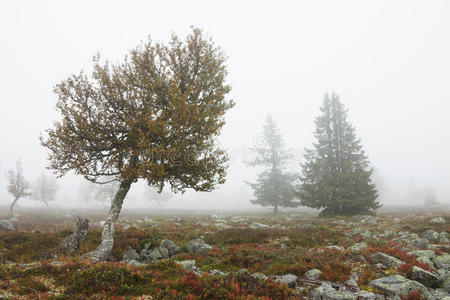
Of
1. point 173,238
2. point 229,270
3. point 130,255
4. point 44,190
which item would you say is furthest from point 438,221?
point 44,190

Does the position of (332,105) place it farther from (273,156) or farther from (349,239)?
(349,239)

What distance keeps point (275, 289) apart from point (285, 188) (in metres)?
30.4

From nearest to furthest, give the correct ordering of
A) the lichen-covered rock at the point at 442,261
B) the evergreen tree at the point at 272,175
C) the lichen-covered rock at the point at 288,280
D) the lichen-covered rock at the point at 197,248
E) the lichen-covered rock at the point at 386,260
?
the lichen-covered rock at the point at 288,280 → the lichen-covered rock at the point at 442,261 → the lichen-covered rock at the point at 386,260 → the lichen-covered rock at the point at 197,248 → the evergreen tree at the point at 272,175

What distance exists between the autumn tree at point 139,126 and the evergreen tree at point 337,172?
18.0 m

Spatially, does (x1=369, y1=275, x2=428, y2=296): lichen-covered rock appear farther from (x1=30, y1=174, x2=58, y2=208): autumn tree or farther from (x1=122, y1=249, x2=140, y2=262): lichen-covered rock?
(x1=30, y1=174, x2=58, y2=208): autumn tree

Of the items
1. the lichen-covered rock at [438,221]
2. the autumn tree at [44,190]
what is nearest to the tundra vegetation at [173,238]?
the lichen-covered rock at [438,221]

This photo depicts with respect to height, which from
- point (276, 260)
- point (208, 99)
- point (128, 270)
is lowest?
point (276, 260)

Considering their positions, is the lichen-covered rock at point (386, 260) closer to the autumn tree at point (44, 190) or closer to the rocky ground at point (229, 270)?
the rocky ground at point (229, 270)

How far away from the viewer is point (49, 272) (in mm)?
6812

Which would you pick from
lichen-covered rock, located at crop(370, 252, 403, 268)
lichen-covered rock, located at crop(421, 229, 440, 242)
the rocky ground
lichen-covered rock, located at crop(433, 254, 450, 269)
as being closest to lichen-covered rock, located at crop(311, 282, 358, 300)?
the rocky ground

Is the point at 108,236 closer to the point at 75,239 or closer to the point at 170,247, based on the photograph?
the point at 75,239

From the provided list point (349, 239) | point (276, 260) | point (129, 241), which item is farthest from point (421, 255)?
point (129, 241)

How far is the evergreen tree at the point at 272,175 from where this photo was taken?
116 ft

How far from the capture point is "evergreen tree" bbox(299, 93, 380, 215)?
24.5 metres
